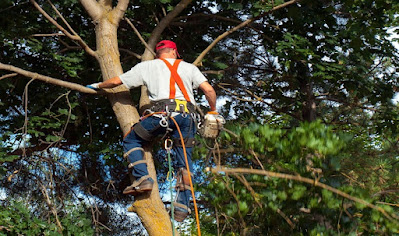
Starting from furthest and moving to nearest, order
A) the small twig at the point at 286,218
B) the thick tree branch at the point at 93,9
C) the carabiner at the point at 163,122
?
1. the thick tree branch at the point at 93,9
2. the carabiner at the point at 163,122
3. the small twig at the point at 286,218

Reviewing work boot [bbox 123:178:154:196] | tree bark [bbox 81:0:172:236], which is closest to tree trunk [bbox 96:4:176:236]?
tree bark [bbox 81:0:172:236]

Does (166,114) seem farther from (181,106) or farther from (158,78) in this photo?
(158,78)

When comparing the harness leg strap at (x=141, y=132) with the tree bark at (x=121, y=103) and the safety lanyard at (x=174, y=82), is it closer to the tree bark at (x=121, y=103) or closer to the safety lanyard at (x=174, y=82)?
the tree bark at (x=121, y=103)

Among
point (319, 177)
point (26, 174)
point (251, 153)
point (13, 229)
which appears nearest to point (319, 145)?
point (319, 177)

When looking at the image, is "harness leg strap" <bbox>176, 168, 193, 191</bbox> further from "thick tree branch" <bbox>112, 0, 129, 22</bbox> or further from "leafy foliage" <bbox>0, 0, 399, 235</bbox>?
"thick tree branch" <bbox>112, 0, 129, 22</bbox>

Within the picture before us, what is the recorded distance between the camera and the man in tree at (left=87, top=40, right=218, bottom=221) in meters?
4.76

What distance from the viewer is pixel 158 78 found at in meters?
4.86

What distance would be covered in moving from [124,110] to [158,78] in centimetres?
58

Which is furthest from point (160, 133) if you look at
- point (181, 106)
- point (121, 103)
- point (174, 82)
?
point (121, 103)

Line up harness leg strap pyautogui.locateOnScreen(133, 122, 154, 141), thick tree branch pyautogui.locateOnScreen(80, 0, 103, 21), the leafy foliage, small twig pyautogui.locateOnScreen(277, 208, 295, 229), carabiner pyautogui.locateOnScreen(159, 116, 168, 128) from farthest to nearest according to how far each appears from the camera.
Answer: the leafy foliage → thick tree branch pyautogui.locateOnScreen(80, 0, 103, 21) → harness leg strap pyautogui.locateOnScreen(133, 122, 154, 141) → carabiner pyautogui.locateOnScreen(159, 116, 168, 128) → small twig pyautogui.locateOnScreen(277, 208, 295, 229)

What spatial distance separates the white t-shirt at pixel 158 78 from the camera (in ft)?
15.9

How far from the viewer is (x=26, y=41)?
664 centimetres

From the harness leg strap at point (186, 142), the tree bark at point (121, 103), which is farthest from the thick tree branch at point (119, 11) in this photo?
the harness leg strap at point (186, 142)

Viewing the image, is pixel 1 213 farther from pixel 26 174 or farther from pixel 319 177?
pixel 319 177
